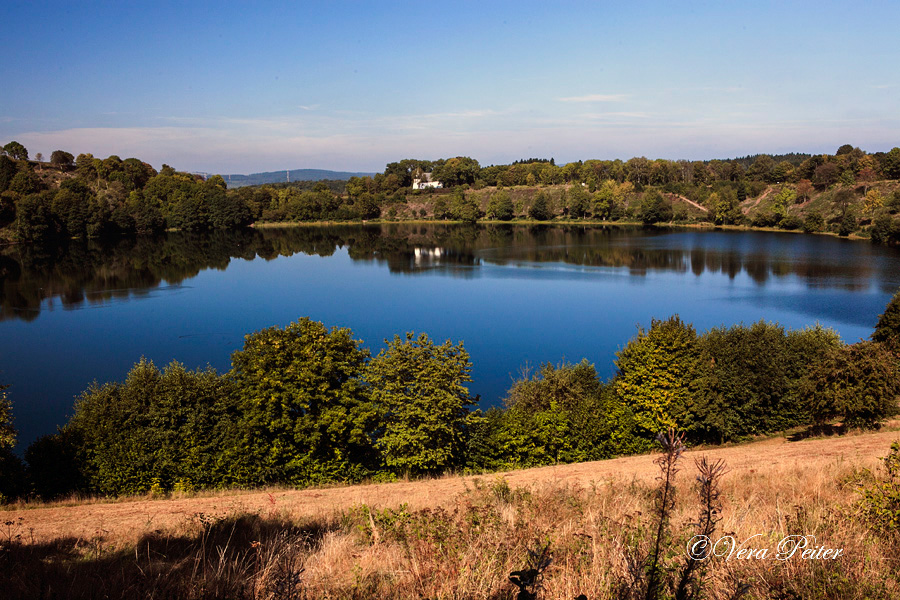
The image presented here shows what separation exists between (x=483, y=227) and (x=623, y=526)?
106m

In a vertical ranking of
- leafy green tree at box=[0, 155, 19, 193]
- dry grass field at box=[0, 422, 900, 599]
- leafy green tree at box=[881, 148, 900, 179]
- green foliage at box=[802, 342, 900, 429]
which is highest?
leafy green tree at box=[0, 155, 19, 193]

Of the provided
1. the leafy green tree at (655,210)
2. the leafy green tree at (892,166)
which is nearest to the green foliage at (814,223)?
the leafy green tree at (892,166)

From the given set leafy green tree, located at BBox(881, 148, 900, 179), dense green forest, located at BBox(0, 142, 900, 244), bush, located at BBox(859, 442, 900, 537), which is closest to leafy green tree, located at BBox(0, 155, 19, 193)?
dense green forest, located at BBox(0, 142, 900, 244)

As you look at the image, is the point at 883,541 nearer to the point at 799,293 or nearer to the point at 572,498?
the point at 572,498

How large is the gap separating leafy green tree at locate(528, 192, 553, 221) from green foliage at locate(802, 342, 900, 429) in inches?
3871

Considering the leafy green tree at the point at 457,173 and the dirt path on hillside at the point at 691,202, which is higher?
the leafy green tree at the point at 457,173

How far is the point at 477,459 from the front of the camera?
19.0 meters

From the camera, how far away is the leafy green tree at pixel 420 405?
17.5m

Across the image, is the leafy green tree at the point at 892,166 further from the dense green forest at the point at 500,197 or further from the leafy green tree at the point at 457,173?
the leafy green tree at the point at 457,173

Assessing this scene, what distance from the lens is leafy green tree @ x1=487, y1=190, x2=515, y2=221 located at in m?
118

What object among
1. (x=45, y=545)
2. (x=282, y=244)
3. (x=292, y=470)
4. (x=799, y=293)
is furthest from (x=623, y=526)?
(x=282, y=244)

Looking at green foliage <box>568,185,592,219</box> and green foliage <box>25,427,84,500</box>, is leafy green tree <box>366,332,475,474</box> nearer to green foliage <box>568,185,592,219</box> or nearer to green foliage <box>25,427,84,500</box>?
green foliage <box>25,427,84,500</box>

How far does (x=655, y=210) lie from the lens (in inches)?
4023

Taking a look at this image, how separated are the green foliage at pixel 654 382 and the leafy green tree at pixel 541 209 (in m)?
95.1
